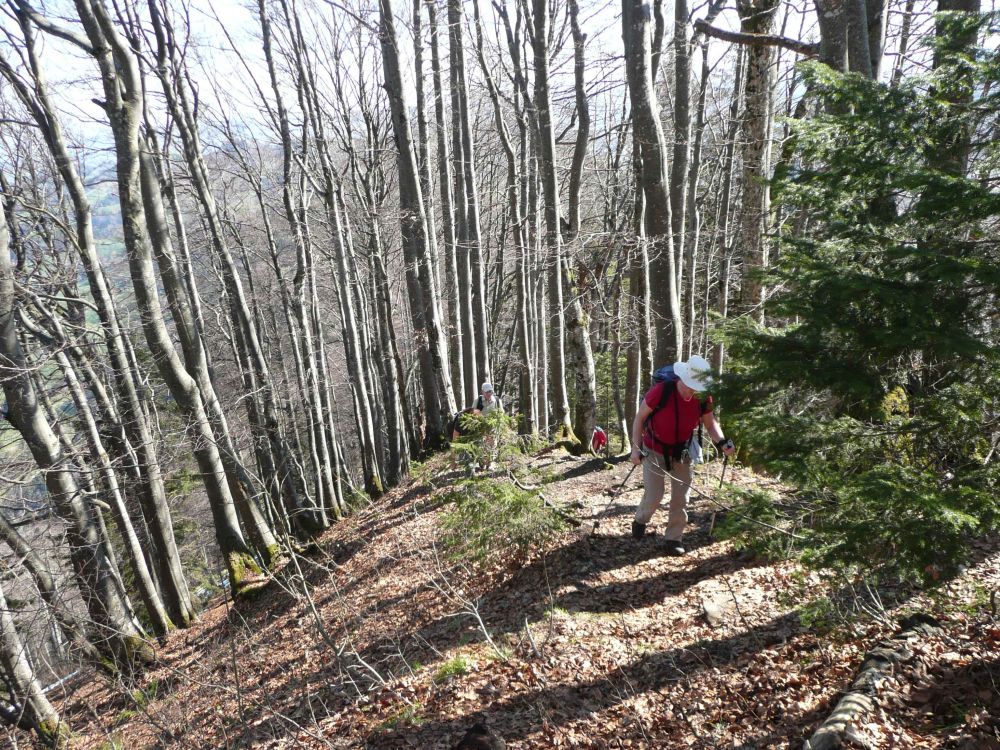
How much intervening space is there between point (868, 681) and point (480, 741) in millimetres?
2213

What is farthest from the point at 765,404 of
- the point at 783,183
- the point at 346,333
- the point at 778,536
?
the point at 346,333

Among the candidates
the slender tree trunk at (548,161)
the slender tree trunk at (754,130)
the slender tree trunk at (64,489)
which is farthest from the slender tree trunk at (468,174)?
the slender tree trunk at (64,489)

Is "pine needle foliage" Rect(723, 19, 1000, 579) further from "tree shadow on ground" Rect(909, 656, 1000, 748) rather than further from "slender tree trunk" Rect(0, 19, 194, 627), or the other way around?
"slender tree trunk" Rect(0, 19, 194, 627)

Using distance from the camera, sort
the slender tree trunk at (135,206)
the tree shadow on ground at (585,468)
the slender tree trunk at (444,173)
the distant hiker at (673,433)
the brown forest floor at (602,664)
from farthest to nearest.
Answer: the slender tree trunk at (444,173) < the tree shadow on ground at (585,468) < the slender tree trunk at (135,206) < the distant hiker at (673,433) < the brown forest floor at (602,664)

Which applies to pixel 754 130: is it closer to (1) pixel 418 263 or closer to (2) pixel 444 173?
(1) pixel 418 263

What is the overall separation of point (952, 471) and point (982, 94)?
184cm

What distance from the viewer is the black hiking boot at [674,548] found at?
18.7ft

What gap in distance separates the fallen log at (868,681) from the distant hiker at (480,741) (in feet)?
5.71

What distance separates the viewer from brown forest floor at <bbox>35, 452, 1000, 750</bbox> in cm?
323

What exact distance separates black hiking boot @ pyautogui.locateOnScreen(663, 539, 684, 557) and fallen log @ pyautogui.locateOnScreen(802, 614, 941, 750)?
2.21 meters

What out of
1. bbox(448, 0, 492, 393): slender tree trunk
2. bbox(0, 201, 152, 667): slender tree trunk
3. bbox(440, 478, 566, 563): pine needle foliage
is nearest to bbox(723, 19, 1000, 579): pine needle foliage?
bbox(440, 478, 566, 563): pine needle foliage

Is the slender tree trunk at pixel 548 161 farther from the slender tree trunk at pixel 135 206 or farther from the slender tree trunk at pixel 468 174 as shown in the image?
the slender tree trunk at pixel 135 206

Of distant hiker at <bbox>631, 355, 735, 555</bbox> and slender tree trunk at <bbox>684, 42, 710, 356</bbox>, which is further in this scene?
slender tree trunk at <bbox>684, 42, 710, 356</bbox>

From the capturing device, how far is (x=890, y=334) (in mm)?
2650
